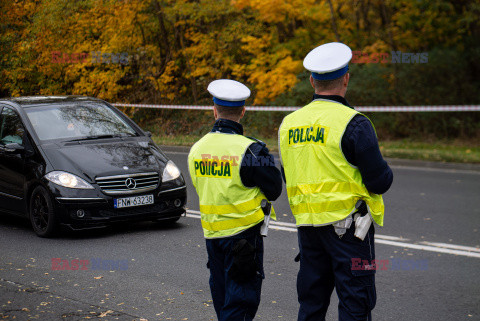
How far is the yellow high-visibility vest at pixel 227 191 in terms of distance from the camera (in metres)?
3.80

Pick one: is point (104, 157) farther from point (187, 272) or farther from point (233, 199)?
point (233, 199)

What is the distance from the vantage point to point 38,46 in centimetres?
2231

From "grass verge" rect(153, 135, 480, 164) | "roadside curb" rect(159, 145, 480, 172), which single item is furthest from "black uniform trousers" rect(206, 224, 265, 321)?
"grass verge" rect(153, 135, 480, 164)

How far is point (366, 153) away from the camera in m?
3.41

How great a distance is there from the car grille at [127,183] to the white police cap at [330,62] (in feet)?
14.8

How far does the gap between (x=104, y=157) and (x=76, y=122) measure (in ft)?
3.32

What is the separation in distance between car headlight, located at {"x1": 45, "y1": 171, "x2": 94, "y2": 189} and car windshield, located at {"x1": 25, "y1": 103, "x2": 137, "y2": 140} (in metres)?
0.75

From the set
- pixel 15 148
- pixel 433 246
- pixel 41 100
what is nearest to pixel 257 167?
pixel 433 246

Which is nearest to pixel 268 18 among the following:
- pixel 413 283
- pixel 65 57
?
pixel 65 57

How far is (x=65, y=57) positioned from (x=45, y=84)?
4.23ft

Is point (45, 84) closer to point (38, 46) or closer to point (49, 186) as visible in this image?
point (38, 46)

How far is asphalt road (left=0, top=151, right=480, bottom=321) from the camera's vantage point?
209 inches

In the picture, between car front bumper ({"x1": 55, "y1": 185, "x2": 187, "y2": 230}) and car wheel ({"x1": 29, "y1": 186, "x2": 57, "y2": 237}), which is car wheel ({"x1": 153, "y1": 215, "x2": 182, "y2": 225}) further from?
car wheel ({"x1": 29, "y1": 186, "x2": 57, "y2": 237})

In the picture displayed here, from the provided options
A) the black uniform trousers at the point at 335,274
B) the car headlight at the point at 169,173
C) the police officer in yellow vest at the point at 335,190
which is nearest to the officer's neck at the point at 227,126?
the police officer in yellow vest at the point at 335,190
